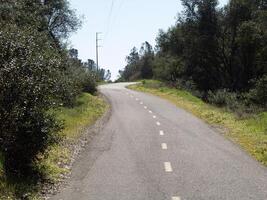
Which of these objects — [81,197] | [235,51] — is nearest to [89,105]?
[81,197]

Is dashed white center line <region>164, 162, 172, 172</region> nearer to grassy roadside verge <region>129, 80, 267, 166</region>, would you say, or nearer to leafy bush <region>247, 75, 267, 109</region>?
grassy roadside verge <region>129, 80, 267, 166</region>

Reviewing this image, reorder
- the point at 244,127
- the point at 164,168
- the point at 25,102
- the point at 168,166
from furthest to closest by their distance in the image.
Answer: the point at 244,127
the point at 168,166
the point at 164,168
the point at 25,102

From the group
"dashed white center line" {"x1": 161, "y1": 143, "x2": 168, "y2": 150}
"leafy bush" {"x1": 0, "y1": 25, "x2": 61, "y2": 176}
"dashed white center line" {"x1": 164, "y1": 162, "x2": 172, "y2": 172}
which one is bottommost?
"dashed white center line" {"x1": 161, "y1": 143, "x2": 168, "y2": 150}

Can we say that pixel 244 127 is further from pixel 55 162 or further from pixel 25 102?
pixel 25 102

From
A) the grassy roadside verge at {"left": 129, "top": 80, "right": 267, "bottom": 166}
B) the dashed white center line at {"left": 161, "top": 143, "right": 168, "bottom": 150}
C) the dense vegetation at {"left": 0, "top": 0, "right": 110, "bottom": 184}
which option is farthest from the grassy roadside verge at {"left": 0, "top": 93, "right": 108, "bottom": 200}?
the grassy roadside verge at {"left": 129, "top": 80, "right": 267, "bottom": 166}

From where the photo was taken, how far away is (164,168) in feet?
44.4

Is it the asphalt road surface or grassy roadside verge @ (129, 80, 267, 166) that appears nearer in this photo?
the asphalt road surface

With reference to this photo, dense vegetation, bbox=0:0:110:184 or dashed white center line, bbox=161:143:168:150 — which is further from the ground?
dense vegetation, bbox=0:0:110:184

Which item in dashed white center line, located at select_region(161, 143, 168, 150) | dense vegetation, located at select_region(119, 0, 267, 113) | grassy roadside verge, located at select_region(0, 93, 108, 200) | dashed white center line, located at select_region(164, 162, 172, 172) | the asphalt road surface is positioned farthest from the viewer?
dense vegetation, located at select_region(119, 0, 267, 113)

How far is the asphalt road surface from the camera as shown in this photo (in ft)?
35.4

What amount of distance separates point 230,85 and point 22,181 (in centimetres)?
4875

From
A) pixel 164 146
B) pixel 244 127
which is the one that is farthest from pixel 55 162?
pixel 244 127

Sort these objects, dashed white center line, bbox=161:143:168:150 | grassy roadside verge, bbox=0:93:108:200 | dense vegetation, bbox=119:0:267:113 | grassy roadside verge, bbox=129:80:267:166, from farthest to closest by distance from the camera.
Result: dense vegetation, bbox=119:0:267:113, dashed white center line, bbox=161:143:168:150, grassy roadside verge, bbox=129:80:267:166, grassy roadside verge, bbox=0:93:108:200

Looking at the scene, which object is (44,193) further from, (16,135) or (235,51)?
(235,51)
